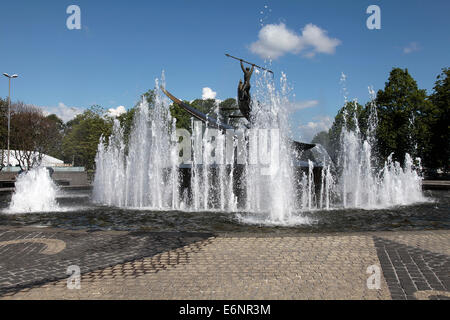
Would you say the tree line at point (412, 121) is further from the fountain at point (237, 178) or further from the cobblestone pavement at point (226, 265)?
the cobblestone pavement at point (226, 265)

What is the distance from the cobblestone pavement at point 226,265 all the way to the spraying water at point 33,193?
5258 mm

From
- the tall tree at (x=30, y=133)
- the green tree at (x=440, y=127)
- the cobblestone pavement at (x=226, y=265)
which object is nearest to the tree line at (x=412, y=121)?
the green tree at (x=440, y=127)

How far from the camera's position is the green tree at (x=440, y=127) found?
33344 millimetres

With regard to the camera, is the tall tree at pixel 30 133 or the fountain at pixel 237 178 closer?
the fountain at pixel 237 178

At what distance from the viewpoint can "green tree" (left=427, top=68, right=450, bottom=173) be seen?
33.3 metres

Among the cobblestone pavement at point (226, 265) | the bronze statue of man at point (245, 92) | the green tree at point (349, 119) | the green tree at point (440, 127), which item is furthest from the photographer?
the green tree at point (349, 119)

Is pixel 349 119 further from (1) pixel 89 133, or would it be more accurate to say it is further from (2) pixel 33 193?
(2) pixel 33 193

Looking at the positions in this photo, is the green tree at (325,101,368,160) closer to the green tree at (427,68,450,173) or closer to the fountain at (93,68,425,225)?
the green tree at (427,68,450,173)

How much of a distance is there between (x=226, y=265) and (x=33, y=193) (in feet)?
31.5

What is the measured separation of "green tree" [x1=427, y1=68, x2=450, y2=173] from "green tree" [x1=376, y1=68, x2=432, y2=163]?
25.8 inches

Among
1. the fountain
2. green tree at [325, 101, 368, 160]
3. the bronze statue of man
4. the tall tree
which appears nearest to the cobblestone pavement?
the fountain

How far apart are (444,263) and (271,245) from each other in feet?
8.15

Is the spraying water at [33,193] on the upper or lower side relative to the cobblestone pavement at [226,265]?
upper
